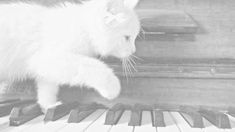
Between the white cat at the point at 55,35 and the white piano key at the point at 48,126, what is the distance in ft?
0.60

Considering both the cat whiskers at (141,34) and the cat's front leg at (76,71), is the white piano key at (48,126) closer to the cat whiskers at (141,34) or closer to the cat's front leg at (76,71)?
the cat's front leg at (76,71)

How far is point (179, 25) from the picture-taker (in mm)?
985

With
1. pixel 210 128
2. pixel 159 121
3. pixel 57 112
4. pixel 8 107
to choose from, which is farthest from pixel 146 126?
pixel 8 107

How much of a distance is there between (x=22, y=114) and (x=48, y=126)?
0.34ft

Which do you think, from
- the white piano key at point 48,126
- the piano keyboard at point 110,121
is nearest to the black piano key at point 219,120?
the piano keyboard at point 110,121

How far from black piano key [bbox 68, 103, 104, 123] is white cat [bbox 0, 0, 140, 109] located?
0.13m

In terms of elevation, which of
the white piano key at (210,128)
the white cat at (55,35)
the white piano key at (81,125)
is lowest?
the white piano key at (210,128)

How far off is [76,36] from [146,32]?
0.79ft

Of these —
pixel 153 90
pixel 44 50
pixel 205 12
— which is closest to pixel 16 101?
pixel 44 50

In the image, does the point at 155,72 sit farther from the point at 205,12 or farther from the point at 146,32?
the point at 205,12

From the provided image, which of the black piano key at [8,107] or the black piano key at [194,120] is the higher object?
the black piano key at [8,107]

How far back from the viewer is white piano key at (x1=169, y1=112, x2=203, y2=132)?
27.1 inches

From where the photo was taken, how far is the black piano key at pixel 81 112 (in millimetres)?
762

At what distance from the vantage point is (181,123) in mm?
746
